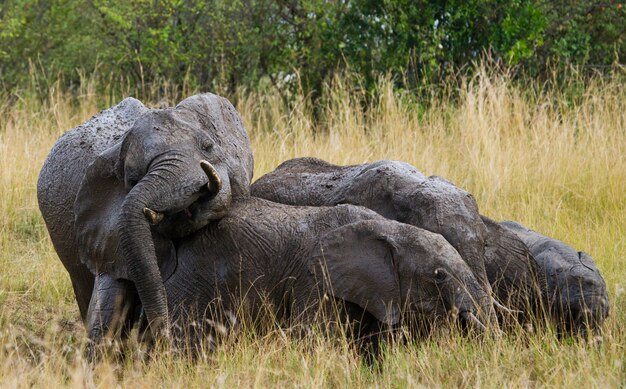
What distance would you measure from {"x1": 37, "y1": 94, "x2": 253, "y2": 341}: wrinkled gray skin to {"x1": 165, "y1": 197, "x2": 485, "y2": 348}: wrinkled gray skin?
172mm

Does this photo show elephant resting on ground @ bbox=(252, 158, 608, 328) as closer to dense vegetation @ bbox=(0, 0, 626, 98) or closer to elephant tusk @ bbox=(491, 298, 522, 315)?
elephant tusk @ bbox=(491, 298, 522, 315)

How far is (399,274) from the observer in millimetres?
5738

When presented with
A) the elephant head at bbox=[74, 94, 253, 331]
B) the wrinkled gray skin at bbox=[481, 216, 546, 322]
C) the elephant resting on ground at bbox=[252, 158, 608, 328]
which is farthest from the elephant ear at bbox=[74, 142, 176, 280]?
the wrinkled gray skin at bbox=[481, 216, 546, 322]

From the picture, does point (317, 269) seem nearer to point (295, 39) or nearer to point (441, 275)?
point (441, 275)

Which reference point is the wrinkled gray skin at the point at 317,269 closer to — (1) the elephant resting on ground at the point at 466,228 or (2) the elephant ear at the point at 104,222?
(2) the elephant ear at the point at 104,222

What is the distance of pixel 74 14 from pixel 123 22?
125 inches

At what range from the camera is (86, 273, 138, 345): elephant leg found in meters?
6.18

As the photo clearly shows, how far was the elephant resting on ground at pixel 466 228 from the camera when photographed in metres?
6.20

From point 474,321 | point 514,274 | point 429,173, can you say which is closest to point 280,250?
point 474,321

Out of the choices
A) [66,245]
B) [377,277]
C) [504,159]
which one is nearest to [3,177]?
[66,245]

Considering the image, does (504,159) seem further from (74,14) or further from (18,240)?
(74,14)

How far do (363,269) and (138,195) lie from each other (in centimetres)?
121

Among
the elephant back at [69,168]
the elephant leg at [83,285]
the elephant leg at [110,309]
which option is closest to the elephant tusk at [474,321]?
the elephant leg at [110,309]

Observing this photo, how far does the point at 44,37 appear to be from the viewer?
56.2 feet
